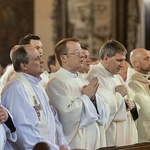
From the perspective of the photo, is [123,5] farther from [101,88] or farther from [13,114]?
[13,114]

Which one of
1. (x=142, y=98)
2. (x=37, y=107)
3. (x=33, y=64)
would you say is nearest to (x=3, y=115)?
(x=37, y=107)

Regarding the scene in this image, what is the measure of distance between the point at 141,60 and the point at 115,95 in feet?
4.09

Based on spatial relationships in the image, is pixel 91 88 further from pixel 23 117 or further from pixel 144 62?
pixel 144 62

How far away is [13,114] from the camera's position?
17.0 ft

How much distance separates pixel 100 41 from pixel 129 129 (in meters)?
8.26

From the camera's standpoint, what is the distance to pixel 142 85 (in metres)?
7.61

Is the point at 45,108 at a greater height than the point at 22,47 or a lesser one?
lesser

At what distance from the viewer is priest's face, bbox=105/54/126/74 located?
6.58 metres

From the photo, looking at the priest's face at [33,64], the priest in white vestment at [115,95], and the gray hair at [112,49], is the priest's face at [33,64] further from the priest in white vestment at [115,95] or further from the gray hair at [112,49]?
the gray hair at [112,49]

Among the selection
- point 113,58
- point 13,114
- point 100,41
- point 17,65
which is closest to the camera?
point 13,114

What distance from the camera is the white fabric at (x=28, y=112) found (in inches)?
203

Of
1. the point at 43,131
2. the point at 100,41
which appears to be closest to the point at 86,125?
the point at 43,131

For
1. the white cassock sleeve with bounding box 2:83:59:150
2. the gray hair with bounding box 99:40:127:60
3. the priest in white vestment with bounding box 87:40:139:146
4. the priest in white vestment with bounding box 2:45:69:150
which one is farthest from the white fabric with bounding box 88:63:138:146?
the white cassock sleeve with bounding box 2:83:59:150

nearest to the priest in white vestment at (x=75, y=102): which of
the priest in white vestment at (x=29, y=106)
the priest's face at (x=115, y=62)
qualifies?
the priest in white vestment at (x=29, y=106)
